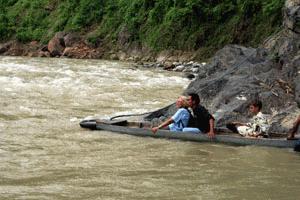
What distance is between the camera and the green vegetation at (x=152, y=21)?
29094 mm

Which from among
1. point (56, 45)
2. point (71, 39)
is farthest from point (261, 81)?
point (71, 39)

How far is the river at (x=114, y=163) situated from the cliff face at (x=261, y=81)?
5.15 feet

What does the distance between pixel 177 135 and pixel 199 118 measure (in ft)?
1.49

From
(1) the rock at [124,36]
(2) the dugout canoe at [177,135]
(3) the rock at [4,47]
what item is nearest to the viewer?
(2) the dugout canoe at [177,135]

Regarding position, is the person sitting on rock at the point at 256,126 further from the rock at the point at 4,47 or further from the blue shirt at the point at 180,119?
the rock at the point at 4,47

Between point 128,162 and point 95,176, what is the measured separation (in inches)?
35.6

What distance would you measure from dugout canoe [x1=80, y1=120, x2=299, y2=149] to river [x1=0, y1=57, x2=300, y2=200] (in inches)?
5.3

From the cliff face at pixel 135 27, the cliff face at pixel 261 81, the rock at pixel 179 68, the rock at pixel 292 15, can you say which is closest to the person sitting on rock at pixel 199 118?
the cliff face at pixel 261 81

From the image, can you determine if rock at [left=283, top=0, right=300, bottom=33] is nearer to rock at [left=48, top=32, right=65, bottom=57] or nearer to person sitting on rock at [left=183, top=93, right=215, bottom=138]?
person sitting on rock at [left=183, top=93, right=215, bottom=138]

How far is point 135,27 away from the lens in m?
32.8

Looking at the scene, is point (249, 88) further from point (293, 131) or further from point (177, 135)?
point (293, 131)

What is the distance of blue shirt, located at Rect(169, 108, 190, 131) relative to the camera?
378 inches

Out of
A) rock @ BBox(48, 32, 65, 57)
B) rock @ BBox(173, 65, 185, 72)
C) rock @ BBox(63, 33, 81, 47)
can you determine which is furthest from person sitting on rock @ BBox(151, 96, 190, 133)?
rock @ BBox(63, 33, 81, 47)

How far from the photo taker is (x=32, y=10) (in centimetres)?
3856
